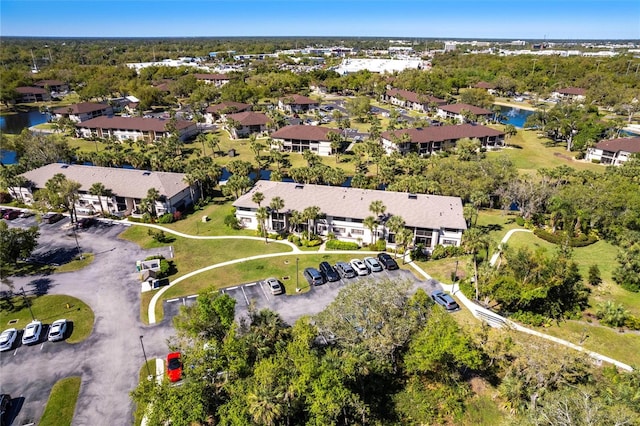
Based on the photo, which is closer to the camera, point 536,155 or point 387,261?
point 387,261

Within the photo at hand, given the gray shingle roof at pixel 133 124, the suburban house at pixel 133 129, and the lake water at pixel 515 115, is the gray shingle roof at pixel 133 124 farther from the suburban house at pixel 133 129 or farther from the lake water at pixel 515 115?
the lake water at pixel 515 115

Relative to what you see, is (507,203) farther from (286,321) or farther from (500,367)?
(286,321)

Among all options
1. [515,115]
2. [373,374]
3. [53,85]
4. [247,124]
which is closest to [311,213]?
[373,374]

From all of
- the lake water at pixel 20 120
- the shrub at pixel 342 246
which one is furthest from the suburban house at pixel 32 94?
the shrub at pixel 342 246

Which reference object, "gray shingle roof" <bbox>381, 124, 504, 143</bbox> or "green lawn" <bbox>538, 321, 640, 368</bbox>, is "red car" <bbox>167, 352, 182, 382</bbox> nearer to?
"green lawn" <bbox>538, 321, 640, 368</bbox>

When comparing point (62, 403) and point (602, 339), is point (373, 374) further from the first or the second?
point (62, 403)

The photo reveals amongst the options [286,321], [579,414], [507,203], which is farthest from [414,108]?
[579,414]
